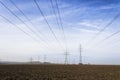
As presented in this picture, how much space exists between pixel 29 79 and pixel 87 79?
262 inches

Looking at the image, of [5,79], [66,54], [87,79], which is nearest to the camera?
[5,79]

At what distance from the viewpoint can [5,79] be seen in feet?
78.6

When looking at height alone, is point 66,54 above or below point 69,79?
above

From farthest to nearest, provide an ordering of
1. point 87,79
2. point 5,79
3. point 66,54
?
point 66,54 < point 87,79 < point 5,79

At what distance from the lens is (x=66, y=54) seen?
105 m

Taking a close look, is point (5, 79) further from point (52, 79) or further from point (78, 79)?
point (78, 79)

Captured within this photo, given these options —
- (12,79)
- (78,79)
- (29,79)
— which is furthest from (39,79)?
(78,79)

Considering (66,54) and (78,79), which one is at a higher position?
(66,54)

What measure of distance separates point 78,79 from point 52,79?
9.96 ft

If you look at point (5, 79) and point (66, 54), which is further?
point (66, 54)

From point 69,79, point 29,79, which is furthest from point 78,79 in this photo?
point 29,79

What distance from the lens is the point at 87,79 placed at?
25625 millimetres

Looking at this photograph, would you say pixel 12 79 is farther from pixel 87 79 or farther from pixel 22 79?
pixel 87 79

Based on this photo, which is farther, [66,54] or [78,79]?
[66,54]
